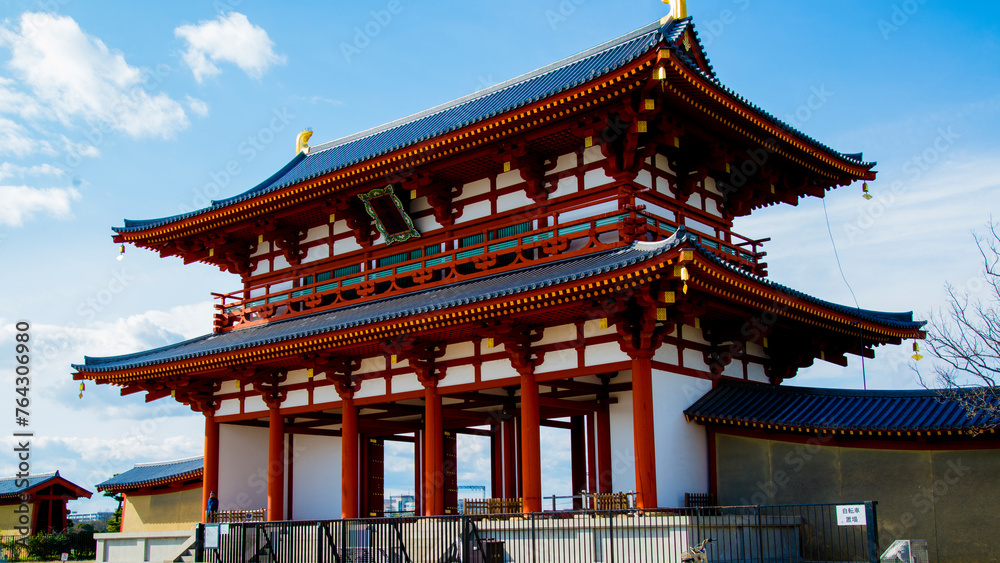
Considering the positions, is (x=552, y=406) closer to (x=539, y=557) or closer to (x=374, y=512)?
(x=539, y=557)

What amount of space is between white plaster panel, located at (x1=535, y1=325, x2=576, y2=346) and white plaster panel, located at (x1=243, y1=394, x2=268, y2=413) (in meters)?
9.66

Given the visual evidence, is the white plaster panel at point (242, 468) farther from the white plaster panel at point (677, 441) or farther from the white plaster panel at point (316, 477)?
the white plaster panel at point (677, 441)

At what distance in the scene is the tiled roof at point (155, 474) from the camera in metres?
29.8

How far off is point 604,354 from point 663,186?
497 centimetres

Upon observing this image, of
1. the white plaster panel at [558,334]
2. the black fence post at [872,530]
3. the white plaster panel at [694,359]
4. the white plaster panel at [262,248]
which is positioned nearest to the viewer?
the black fence post at [872,530]

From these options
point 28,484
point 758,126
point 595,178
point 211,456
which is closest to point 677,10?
point 758,126

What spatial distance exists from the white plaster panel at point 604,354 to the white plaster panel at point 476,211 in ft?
16.7

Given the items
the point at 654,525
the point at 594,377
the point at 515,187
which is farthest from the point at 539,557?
the point at 515,187

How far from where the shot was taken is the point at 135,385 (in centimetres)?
2661

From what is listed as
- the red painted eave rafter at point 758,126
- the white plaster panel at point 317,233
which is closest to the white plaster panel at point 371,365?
the white plaster panel at point 317,233

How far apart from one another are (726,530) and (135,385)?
715 inches

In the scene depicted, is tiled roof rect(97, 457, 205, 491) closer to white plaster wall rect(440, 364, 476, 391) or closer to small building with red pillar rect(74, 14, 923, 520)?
small building with red pillar rect(74, 14, 923, 520)

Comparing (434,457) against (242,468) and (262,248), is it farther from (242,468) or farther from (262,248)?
(262,248)

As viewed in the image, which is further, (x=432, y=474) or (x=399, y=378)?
(x=399, y=378)
